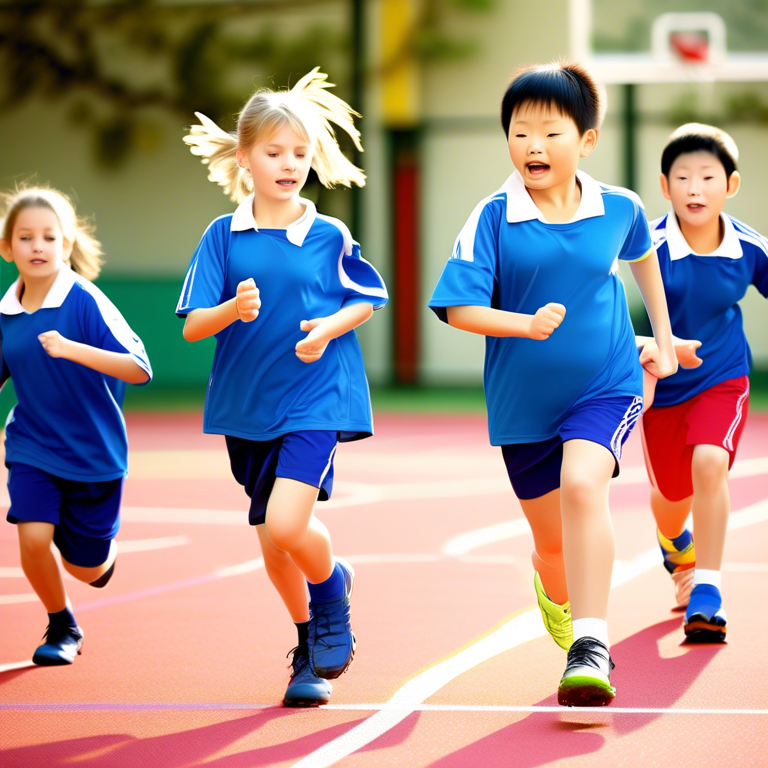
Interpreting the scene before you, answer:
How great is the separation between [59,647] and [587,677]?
1874 millimetres

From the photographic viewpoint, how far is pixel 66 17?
59.1 ft

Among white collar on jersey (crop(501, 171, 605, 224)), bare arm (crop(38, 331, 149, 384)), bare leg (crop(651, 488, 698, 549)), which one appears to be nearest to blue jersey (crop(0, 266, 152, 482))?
bare arm (crop(38, 331, 149, 384))

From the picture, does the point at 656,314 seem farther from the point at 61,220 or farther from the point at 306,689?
the point at 61,220

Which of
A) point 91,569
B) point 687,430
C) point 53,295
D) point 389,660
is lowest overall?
point 389,660

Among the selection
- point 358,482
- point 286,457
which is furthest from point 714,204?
point 358,482

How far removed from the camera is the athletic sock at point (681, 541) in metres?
5.18

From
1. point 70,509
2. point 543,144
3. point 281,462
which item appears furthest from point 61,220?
point 543,144

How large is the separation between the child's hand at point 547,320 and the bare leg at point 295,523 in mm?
811

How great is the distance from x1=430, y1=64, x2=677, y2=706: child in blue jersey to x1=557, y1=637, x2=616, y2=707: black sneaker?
0.06 ft

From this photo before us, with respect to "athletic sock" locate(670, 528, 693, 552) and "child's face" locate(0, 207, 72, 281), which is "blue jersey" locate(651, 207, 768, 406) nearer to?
"athletic sock" locate(670, 528, 693, 552)

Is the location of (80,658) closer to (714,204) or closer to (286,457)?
(286,457)

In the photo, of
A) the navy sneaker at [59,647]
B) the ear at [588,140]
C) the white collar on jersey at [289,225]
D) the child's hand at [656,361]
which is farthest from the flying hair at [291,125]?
the navy sneaker at [59,647]

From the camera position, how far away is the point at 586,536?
371cm

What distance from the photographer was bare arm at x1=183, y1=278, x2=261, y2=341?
11.9ft
